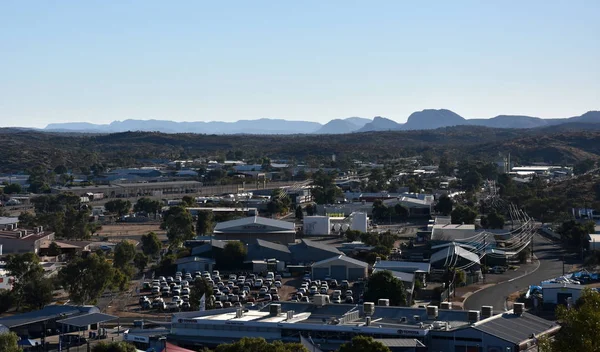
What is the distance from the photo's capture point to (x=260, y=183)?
53469 millimetres

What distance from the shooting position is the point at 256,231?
27.0 meters

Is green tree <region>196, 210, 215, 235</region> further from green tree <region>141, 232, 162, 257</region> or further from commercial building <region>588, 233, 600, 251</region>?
commercial building <region>588, 233, 600, 251</region>

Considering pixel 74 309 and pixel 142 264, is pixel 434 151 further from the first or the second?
pixel 74 309

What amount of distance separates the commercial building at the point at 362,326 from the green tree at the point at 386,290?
300 centimetres

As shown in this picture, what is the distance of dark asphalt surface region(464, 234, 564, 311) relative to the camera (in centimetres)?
1905

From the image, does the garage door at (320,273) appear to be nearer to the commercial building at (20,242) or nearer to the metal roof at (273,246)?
the metal roof at (273,246)

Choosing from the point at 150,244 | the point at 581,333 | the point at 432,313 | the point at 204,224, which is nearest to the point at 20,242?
the point at 150,244

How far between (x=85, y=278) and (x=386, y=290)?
5.97m

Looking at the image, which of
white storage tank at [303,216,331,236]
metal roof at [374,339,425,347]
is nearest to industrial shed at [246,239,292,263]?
white storage tank at [303,216,331,236]

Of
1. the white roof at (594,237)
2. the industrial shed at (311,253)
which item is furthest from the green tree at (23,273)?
the white roof at (594,237)

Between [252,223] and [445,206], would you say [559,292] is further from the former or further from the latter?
[445,206]

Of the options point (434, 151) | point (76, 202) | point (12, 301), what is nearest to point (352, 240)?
point (12, 301)

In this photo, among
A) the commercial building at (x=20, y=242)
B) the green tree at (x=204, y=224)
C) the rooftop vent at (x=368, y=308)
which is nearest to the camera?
the rooftop vent at (x=368, y=308)

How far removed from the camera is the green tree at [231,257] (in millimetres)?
23719
